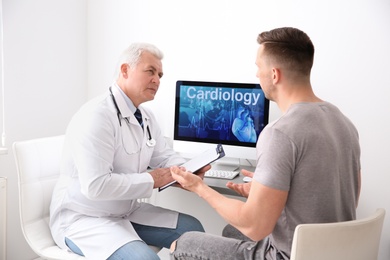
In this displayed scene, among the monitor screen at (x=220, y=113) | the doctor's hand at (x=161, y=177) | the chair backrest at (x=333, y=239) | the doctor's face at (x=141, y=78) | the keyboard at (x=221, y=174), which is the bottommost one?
the keyboard at (x=221, y=174)

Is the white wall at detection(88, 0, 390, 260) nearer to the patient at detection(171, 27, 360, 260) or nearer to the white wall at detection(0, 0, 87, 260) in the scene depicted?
the white wall at detection(0, 0, 87, 260)

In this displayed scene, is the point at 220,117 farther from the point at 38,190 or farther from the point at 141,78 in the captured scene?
the point at 38,190

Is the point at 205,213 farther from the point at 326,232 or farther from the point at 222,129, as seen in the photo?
the point at 326,232

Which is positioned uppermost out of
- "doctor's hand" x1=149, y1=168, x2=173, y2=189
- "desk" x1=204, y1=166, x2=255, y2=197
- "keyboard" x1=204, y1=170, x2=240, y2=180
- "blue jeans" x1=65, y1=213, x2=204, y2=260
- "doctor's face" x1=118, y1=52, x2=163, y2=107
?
"doctor's face" x1=118, y1=52, x2=163, y2=107

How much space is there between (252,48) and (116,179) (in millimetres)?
1271

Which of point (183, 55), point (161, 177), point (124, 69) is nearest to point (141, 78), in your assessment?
point (124, 69)

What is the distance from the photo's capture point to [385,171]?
231 cm

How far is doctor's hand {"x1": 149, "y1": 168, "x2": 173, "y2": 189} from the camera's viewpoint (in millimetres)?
1884

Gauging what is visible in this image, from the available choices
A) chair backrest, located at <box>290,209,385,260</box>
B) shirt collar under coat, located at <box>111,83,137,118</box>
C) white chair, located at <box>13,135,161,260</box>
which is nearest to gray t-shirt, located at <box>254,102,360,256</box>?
chair backrest, located at <box>290,209,385,260</box>

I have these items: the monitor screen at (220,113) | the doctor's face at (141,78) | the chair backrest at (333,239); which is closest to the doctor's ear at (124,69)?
the doctor's face at (141,78)

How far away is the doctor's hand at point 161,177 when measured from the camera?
188cm

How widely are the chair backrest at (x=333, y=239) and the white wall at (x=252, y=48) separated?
1203 mm

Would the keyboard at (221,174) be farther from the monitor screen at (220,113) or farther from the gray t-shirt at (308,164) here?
the gray t-shirt at (308,164)

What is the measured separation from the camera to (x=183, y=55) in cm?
276
